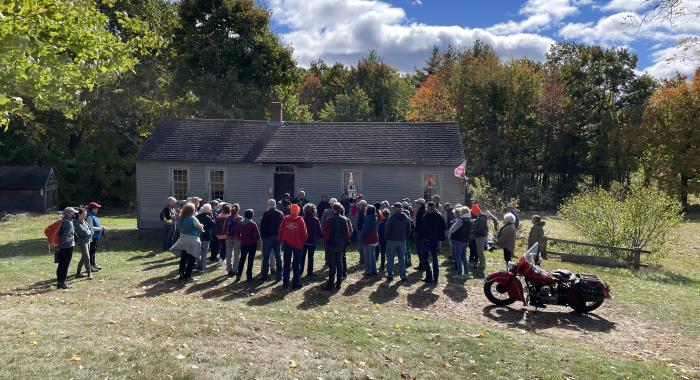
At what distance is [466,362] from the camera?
802cm

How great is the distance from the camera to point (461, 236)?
554 inches

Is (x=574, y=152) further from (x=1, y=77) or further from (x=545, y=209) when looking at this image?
(x=1, y=77)

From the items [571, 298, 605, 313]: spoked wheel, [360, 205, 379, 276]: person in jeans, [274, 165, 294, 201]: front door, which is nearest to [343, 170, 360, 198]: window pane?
[274, 165, 294, 201]: front door

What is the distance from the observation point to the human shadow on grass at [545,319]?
1066 centimetres

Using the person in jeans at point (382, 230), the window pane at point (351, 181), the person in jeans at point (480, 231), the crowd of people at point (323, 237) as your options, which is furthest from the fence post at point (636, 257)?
the window pane at point (351, 181)

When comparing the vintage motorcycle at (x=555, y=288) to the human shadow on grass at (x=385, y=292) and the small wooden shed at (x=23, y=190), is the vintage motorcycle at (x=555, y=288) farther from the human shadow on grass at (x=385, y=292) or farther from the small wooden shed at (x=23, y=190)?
the small wooden shed at (x=23, y=190)

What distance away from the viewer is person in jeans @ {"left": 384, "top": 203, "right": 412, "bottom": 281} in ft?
44.7

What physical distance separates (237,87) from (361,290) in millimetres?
29740

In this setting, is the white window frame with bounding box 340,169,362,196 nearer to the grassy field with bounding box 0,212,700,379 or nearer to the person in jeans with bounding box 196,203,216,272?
the grassy field with bounding box 0,212,700,379

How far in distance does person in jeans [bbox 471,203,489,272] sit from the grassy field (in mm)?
1699

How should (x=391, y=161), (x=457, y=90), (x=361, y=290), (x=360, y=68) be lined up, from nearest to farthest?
(x=361, y=290) < (x=391, y=161) < (x=457, y=90) < (x=360, y=68)

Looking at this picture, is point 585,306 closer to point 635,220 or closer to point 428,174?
point 635,220

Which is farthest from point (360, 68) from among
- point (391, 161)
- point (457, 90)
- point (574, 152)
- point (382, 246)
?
point (382, 246)

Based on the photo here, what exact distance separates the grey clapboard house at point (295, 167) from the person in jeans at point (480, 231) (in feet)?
25.0
